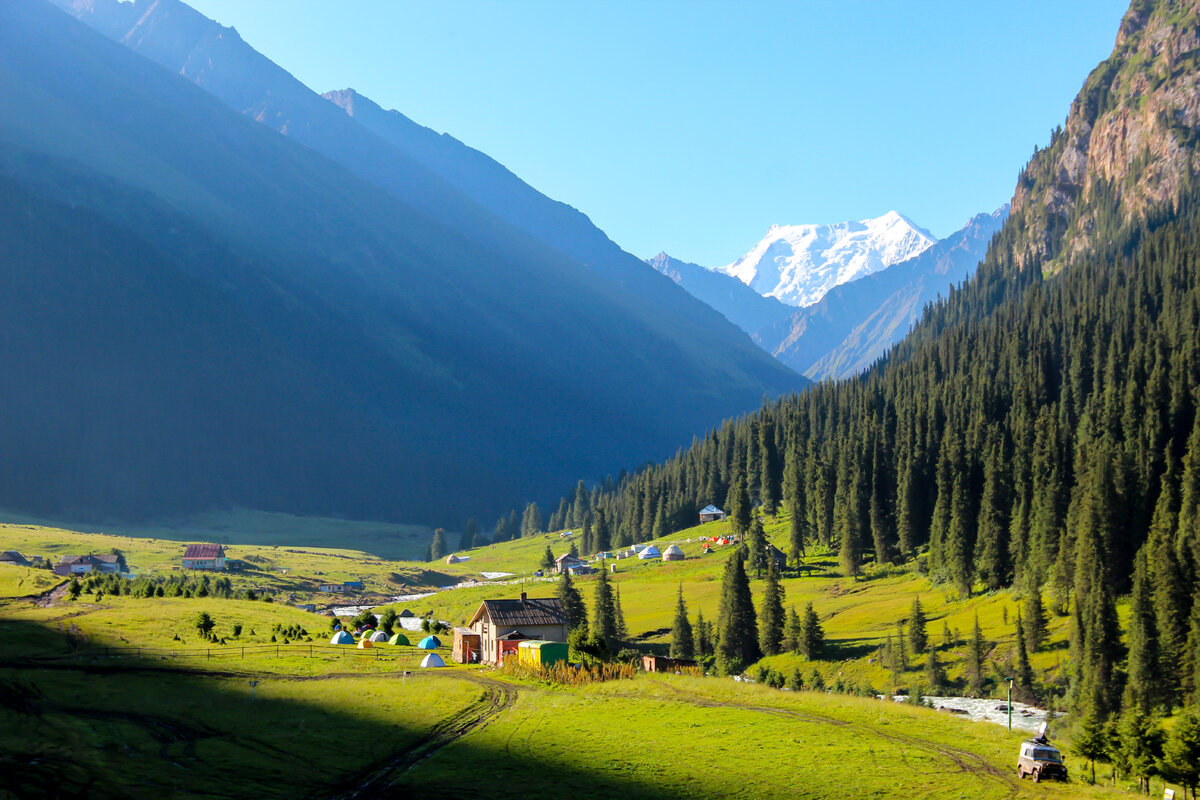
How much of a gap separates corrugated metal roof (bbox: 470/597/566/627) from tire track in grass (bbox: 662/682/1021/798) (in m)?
25.0

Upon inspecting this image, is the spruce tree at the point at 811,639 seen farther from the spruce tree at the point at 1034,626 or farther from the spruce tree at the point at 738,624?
the spruce tree at the point at 1034,626

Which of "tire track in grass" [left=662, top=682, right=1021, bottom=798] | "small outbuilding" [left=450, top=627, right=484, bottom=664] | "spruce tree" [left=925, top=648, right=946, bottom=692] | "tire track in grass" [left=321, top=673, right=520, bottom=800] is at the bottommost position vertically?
"spruce tree" [left=925, top=648, right=946, bottom=692]

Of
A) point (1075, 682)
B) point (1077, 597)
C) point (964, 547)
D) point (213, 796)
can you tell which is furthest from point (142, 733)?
point (964, 547)

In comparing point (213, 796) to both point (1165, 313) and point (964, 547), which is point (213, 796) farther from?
point (1165, 313)

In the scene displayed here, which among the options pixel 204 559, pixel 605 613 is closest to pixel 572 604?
pixel 605 613

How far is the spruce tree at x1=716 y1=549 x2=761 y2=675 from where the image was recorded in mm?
107938

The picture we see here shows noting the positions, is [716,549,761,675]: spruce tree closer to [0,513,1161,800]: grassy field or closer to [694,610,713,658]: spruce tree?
[694,610,713,658]: spruce tree

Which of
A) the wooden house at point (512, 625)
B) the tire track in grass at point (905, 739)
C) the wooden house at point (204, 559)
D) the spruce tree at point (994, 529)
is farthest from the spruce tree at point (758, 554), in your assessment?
the wooden house at point (204, 559)

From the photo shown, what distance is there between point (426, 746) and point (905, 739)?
28039 mm

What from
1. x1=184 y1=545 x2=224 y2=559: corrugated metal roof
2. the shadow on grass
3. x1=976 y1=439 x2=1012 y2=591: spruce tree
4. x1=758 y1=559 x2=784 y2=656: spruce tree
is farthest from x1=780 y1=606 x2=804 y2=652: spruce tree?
x1=184 y1=545 x2=224 y2=559: corrugated metal roof

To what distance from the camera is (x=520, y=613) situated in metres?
94.3

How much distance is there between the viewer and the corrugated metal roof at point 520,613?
93.2m

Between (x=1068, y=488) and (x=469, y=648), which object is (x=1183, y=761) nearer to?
(x=469, y=648)

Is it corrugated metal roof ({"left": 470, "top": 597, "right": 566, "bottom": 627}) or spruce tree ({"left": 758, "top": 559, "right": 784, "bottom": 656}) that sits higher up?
corrugated metal roof ({"left": 470, "top": 597, "right": 566, "bottom": 627})
